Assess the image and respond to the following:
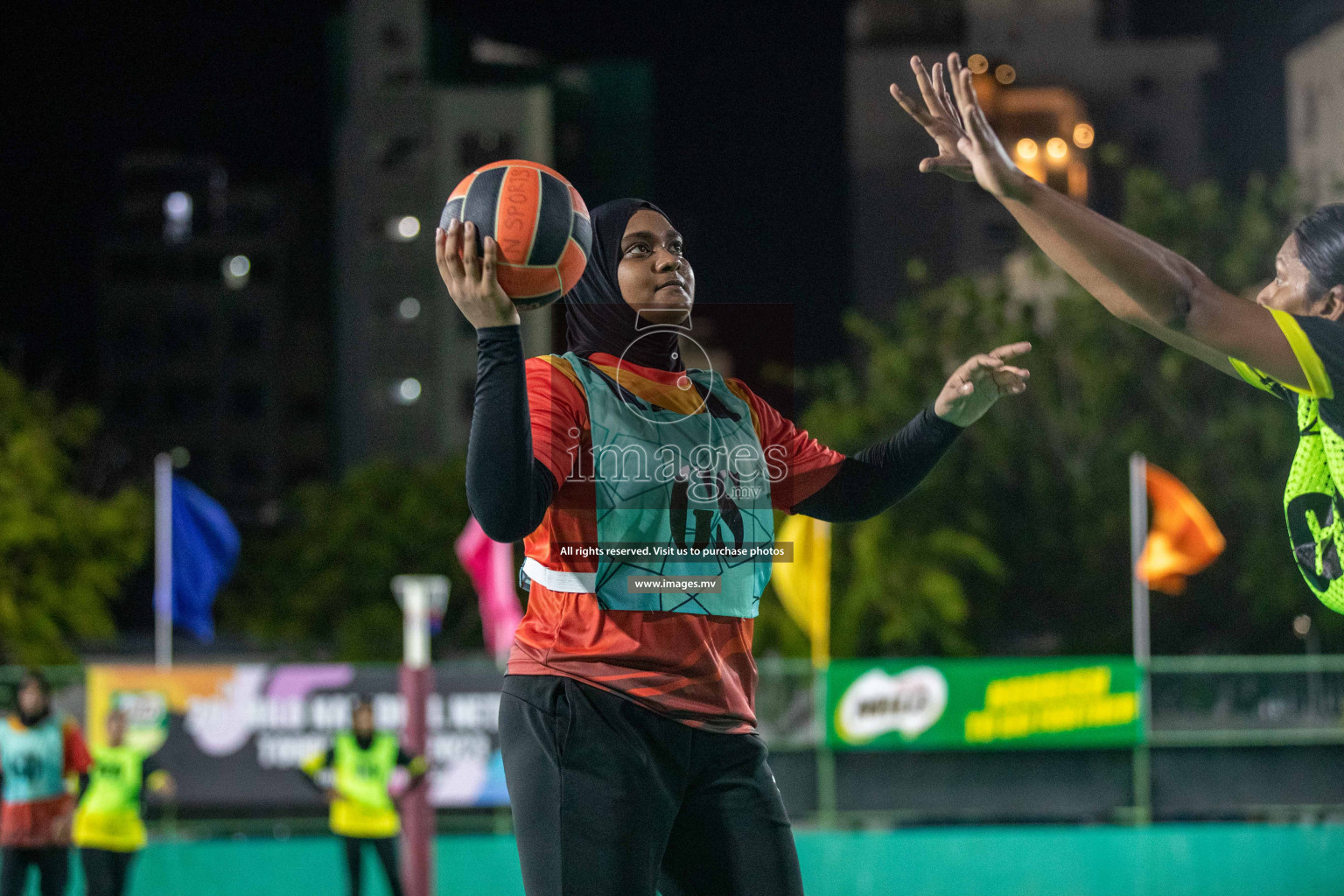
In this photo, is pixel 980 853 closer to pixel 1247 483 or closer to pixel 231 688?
pixel 231 688

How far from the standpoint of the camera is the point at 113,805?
28.9 ft

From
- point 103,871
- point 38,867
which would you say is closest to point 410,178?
point 103,871

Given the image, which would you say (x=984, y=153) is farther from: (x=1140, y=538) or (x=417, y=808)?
(x=1140, y=538)

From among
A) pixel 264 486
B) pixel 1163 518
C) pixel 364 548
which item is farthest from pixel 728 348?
pixel 264 486

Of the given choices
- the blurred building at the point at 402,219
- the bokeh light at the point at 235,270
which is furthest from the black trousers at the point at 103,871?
the bokeh light at the point at 235,270

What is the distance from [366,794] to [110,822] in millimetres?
1542

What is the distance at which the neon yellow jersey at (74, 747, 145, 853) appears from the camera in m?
8.71

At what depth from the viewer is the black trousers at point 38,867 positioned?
8.05 m

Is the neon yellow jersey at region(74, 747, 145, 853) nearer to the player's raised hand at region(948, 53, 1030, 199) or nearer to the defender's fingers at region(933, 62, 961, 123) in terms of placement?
the defender's fingers at region(933, 62, 961, 123)

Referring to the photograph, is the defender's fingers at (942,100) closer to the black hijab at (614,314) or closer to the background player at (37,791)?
the black hijab at (614,314)

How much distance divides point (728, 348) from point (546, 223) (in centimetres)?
63

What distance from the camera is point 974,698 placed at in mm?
14055

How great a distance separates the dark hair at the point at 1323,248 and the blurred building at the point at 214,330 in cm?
6381

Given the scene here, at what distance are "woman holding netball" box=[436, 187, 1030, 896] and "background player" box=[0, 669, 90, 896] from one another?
21.7ft
